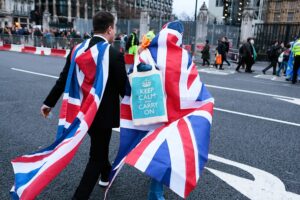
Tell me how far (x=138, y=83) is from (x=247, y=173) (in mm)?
2064

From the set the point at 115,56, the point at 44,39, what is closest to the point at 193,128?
the point at 115,56

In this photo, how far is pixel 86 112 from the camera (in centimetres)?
284

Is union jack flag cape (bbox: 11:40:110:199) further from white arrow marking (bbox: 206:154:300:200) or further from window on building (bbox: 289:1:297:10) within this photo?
window on building (bbox: 289:1:297:10)

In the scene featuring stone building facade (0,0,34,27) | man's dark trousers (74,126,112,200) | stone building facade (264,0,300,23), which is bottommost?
man's dark trousers (74,126,112,200)

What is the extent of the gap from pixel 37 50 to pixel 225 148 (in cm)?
2122

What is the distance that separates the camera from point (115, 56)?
113 inches

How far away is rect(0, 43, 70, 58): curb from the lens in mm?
21641

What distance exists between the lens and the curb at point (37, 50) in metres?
21.6

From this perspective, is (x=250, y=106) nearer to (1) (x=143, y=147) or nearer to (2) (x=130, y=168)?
(2) (x=130, y=168)

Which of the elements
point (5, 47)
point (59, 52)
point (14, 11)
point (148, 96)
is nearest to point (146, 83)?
point (148, 96)

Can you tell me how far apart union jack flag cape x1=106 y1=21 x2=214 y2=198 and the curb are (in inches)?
744

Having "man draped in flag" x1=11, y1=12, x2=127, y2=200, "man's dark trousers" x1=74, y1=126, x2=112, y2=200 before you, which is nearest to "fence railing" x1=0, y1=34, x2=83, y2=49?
"man draped in flag" x1=11, y1=12, x2=127, y2=200

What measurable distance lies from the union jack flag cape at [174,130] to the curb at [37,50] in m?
18.9

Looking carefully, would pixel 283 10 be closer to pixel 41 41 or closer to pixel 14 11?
pixel 14 11
